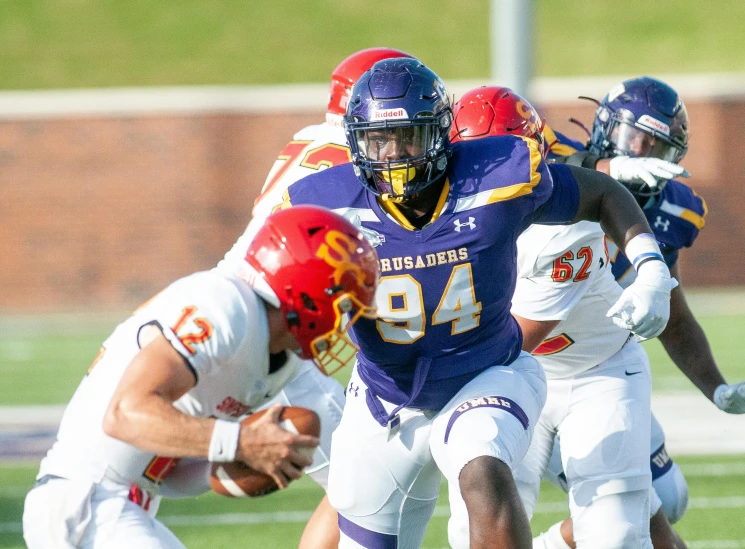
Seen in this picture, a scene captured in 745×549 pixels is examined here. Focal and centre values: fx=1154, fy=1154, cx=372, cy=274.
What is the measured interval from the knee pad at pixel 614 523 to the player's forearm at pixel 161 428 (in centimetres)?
182

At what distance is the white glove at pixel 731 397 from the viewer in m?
4.46

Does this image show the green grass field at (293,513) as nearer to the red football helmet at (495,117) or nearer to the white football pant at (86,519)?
the red football helmet at (495,117)

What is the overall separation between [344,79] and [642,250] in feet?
6.26

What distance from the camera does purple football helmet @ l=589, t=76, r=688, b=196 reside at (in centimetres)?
477

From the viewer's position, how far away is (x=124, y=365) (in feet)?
10.5

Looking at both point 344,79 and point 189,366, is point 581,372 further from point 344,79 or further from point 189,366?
point 189,366

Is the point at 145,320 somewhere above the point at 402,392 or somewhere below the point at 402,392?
above

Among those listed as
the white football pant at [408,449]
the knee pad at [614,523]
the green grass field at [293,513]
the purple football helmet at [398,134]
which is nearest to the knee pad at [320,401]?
the white football pant at [408,449]

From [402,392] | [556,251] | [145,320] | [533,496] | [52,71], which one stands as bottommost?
[52,71]

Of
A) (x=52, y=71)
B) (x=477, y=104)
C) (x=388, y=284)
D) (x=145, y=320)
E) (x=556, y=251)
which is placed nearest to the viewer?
(x=145, y=320)

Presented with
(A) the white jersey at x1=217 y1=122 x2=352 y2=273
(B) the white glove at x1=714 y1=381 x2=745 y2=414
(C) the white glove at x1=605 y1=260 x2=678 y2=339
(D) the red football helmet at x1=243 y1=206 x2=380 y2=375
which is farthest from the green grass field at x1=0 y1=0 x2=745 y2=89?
(D) the red football helmet at x1=243 y1=206 x2=380 y2=375

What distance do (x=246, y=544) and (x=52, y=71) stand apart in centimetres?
1728

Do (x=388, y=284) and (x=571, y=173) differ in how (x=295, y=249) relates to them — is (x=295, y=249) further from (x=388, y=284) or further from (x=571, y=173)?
(x=571, y=173)

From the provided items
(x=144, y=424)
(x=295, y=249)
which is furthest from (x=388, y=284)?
(x=144, y=424)
